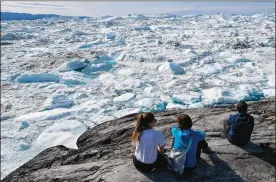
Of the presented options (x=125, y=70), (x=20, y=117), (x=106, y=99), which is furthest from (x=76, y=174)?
(x=125, y=70)

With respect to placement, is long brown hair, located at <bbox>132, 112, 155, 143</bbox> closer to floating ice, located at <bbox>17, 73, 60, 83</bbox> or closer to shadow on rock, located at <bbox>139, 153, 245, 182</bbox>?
shadow on rock, located at <bbox>139, 153, 245, 182</bbox>

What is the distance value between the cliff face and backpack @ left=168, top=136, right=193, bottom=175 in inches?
4.8

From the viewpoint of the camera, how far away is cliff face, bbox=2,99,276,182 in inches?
132

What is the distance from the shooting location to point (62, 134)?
25.8 feet

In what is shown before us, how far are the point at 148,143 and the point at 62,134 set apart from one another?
5303mm

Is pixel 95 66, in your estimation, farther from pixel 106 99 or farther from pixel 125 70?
pixel 106 99

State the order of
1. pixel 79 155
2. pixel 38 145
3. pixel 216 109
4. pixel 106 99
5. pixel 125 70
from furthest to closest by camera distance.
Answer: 1. pixel 125 70
2. pixel 106 99
3. pixel 38 145
4. pixel 216 109
5. pixel 79 155

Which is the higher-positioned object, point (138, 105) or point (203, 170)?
point (203, 170)

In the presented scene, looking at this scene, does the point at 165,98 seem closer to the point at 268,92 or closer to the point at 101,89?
the point at 101,89

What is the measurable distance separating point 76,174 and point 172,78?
33.5 ft

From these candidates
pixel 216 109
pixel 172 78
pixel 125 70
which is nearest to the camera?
pixel 216 109

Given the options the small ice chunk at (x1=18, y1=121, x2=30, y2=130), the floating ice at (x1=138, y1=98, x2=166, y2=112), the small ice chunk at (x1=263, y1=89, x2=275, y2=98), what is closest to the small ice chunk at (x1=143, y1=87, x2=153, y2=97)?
the floating ice at (x1=138, y1=98, x2=166, y2=112)

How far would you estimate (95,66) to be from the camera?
52.0 feet

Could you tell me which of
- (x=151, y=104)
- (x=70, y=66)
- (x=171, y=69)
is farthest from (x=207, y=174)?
(x=70, y=66)
